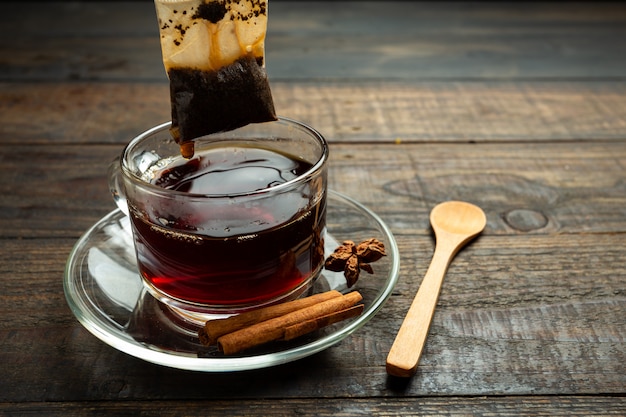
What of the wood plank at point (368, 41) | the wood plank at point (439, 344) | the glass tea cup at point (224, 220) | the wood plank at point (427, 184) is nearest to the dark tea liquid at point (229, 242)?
the glass tea cup at point (224, 220)

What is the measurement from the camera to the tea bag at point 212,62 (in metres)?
0.88

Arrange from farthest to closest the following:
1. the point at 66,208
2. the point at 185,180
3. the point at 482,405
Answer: the point at 66,208
the point at 185,180
the point at 482,405

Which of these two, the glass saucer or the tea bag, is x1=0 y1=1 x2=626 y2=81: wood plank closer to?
the glass saucer

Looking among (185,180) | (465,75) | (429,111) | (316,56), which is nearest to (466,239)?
(185,180)

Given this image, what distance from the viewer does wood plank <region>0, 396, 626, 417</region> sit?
33.4 inches

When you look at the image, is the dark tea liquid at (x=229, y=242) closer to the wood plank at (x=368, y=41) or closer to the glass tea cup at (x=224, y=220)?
the glass tea cup at (x=224, y=220)

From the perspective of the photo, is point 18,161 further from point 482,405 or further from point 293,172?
point 482,405

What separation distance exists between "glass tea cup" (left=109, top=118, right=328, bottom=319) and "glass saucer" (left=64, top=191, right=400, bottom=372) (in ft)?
0.12

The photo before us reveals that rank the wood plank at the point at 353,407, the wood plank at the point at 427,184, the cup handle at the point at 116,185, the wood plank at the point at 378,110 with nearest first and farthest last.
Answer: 1. the wood plank at the point at 353,407
2. the cup handle at the point at 116,185
3. the wood plank at the point at 427,184
4. the wood plank at the point at 378,110

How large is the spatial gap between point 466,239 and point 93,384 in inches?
24.4

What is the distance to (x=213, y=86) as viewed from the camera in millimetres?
925

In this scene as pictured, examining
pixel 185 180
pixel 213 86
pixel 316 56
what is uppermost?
pixel 213 86

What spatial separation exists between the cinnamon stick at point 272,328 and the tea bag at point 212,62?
9.9 inches

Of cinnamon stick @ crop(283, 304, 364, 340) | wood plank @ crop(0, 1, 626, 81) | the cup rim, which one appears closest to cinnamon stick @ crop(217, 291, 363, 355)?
cinnamon stick @ crop(283, 304, 364, 340)
